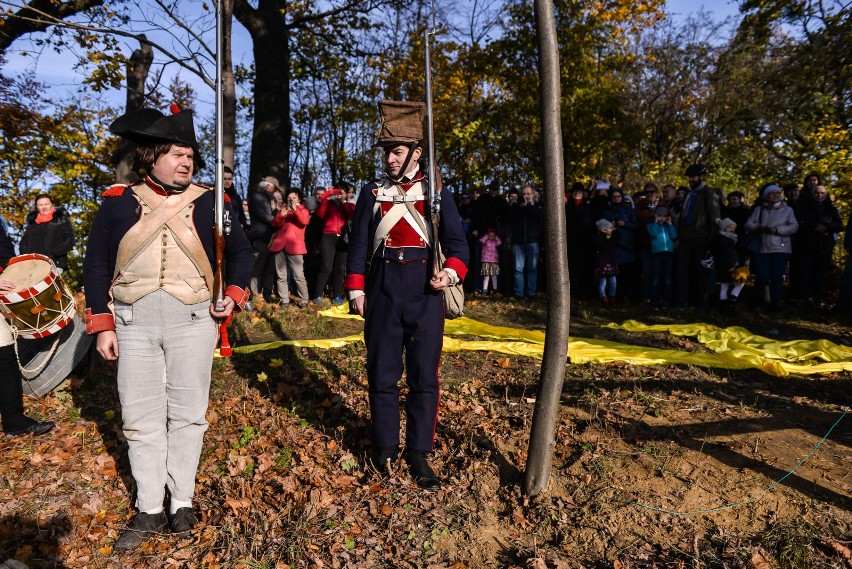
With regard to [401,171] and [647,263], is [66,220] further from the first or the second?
[647,263]

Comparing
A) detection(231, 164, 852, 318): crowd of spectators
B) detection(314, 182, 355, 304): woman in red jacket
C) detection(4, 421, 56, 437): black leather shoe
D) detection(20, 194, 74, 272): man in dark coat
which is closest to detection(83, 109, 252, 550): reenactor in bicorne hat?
detection(4, 421, 56, 437): black leather shoe

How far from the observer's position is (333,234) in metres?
10.9

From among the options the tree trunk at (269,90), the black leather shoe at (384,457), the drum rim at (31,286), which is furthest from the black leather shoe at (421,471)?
the tree trunk at (269,90)

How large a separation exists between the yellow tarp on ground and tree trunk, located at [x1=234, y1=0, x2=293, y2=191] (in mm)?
6732

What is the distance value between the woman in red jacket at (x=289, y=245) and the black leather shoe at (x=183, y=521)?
6.66 meters

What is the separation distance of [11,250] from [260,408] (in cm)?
269

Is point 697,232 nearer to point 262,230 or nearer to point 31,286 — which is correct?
point 262,230

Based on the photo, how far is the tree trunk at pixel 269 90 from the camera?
13.5 meters

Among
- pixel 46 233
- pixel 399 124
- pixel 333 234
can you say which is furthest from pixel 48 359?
pixel 333 234

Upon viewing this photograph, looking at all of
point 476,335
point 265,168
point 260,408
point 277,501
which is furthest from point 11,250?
point 265,168

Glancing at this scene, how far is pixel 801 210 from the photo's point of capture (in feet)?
32.7

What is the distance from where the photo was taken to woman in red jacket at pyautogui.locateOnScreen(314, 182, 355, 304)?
1067 cm

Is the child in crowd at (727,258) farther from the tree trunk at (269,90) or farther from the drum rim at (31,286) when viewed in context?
the drum rim at (31,286)

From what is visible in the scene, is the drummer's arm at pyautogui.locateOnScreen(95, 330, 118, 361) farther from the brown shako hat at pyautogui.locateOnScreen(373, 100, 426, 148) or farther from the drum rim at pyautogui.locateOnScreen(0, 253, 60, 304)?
the drum rim at pyautogui.locateOnScreen(0, 253, 60, 304)
